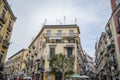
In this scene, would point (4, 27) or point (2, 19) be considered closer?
point (2, 19)

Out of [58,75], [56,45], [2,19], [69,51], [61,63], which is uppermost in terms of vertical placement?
[2,19]

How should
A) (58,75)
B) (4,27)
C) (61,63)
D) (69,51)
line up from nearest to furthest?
(4,27) < (61,63) < (58,75) < (69,51)

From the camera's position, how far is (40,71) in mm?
36750

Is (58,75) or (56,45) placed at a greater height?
(56,45)

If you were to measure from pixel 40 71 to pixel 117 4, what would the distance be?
71.4ft

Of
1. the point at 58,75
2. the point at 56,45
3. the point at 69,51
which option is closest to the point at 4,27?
the point at 56,45

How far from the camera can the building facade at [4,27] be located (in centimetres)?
2509

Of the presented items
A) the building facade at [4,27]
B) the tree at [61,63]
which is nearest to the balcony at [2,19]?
the building facade at [4,27]

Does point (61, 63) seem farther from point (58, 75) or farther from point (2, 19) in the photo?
point (2, 19)

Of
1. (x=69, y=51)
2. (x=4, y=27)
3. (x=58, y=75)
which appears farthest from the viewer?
(x=69, y=51)

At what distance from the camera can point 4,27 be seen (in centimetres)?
2620

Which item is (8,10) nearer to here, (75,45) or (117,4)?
(75,45)

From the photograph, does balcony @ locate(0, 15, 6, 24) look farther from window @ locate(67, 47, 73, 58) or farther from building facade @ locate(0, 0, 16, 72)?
window @ locate(67, 47, 73, 58)

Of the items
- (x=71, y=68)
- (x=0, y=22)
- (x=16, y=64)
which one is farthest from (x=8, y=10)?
(x=16, y=64)
